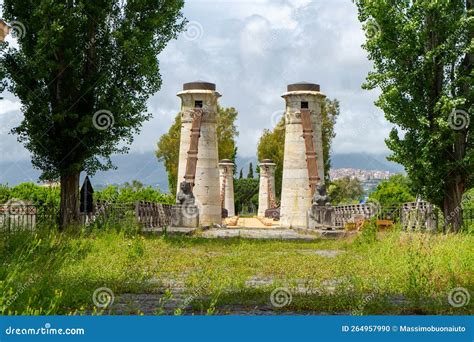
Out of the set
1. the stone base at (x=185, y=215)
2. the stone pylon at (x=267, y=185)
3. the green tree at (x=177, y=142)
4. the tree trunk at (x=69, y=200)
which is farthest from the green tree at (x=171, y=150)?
the tree trunk at (x=69, y=200)

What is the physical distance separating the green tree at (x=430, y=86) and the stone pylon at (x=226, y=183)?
26.6 meters

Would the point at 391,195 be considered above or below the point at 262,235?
above

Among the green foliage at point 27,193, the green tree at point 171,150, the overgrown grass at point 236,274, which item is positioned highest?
the green tree at point 171,150

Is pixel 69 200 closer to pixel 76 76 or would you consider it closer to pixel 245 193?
pixel 76 76

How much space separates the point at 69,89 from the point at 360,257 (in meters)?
9.24

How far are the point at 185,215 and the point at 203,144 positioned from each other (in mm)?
5172

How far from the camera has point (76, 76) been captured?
1689 cm

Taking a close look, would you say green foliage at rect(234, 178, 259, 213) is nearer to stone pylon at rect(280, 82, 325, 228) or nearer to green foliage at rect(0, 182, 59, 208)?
stone pylon at rect(280, 82, 325, 228)

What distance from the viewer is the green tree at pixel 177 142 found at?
45219mm

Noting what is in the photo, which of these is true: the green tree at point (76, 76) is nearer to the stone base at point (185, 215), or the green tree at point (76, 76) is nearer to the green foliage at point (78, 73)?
the green foliage at point (78, 73)

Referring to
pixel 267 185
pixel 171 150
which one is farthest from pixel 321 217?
pixel 171 150

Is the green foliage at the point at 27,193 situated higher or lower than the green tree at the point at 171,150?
lower

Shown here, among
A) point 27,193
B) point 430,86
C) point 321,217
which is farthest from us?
point 27,193

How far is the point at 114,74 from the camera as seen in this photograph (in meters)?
17.5
